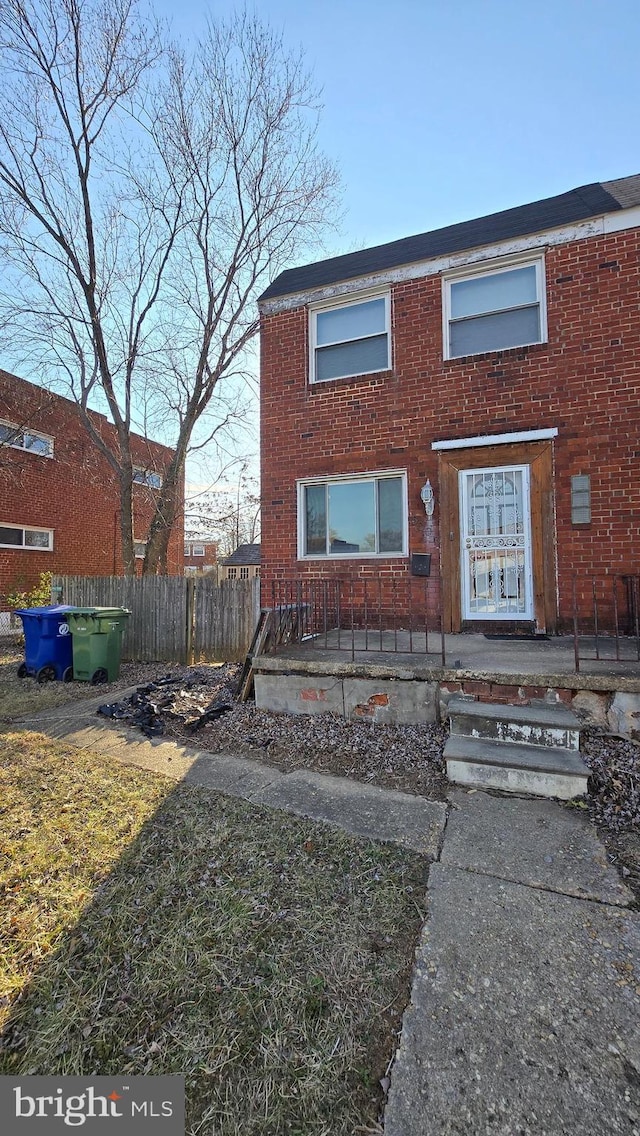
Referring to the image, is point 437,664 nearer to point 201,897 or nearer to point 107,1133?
point 201,897

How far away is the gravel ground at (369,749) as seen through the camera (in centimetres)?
286

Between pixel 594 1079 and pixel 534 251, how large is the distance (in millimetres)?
7881

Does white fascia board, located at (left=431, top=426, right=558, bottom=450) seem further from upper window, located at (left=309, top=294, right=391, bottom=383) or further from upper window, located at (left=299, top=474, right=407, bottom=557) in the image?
upper window, located at (left=309, top=294, right=391, bottom=383)

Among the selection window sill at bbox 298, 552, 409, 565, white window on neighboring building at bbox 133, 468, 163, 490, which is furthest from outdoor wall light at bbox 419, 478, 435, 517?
white window on neighboring building at bbox 133, 468, 163, 490

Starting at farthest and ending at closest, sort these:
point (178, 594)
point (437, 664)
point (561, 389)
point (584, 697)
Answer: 1. point (178, 594)
2. point (561, 389)
3. point (437, 664)
4. point (584, 697)

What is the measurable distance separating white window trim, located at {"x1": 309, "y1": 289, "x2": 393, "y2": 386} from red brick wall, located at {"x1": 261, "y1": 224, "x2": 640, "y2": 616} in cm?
10

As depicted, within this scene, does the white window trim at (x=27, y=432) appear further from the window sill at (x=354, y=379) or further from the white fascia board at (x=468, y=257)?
the window sill at (x=354, y=379)

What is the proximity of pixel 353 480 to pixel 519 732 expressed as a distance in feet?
15.5

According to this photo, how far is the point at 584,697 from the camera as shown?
368cm

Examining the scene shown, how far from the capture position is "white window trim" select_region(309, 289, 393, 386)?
717 cm

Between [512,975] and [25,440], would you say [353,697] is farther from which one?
[25,440]

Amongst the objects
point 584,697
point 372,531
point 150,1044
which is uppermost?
point 372,531

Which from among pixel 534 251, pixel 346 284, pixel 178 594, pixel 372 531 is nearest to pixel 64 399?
pixel 178 594

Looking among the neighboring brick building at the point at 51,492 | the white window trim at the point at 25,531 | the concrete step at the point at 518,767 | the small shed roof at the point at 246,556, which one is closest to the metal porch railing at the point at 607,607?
the concrete step at the point at 518,767
